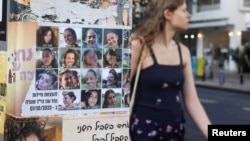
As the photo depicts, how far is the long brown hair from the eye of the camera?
2.88 meters

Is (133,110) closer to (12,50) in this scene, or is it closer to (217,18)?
(12,50)

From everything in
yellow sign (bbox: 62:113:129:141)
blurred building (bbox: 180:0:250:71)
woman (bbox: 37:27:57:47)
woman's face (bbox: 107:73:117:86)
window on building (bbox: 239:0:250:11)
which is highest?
window on building (bbox: 239:0:250:11)

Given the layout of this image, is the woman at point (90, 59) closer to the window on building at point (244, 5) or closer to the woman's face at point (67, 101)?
the woman's face at point (67, 101)

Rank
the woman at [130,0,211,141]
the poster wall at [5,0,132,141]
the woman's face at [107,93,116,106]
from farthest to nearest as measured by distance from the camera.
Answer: the woman at [130,0,211,141]
the woman's face at [107,93,116,106]
the poster wall at [5,0,132,141]

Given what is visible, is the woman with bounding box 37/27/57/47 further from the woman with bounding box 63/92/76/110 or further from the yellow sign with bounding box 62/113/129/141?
the yellow sign with bounding box 62/113/129/141

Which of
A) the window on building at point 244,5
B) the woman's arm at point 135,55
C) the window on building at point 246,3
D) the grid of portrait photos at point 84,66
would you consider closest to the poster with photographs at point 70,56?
the grid of portrait photos at point 84,66

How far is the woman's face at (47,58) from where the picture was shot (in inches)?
81.7

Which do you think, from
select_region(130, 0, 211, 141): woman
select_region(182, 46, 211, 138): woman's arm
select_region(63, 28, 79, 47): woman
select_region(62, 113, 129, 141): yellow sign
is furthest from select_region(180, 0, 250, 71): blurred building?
select_region(63, 28, 79, 47): woman

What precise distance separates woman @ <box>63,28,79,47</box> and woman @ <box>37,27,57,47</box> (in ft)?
0.16

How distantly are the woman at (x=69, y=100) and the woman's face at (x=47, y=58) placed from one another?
156 millimetres

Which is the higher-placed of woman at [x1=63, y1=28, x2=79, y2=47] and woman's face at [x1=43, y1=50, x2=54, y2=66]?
woman at [x1=63, y1=28, x2=79, y2=47]

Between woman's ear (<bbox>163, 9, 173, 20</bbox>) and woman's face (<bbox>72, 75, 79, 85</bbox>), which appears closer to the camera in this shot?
woman's face (<bbox>72, 75, 79, 85</bbox>)

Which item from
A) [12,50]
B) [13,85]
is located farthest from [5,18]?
[13,85]

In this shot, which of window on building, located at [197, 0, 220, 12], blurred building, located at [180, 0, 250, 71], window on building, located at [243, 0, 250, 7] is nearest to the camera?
blurred building, located at [180, 0, 250, 71]
